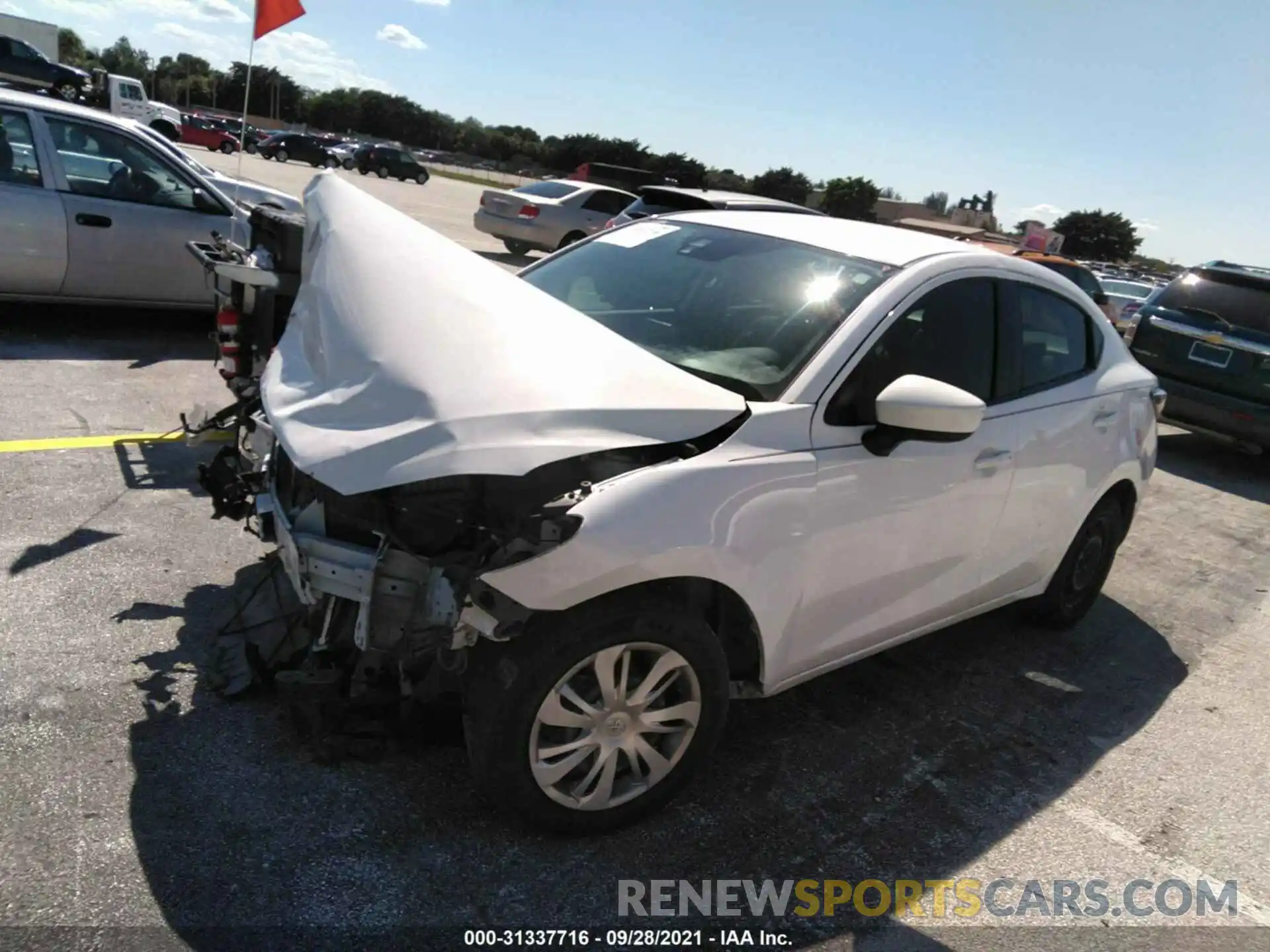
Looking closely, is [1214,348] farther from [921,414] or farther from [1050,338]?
[921,414]

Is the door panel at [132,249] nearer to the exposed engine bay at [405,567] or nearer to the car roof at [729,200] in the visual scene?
the exposed engine bay at [405,567]

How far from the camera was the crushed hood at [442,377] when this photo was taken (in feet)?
7.76

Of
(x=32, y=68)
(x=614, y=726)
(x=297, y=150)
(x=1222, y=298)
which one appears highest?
(x=32, y=68)

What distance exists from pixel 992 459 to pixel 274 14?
16.3ft

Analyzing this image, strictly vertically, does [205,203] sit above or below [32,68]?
below

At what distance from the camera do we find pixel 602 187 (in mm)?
18203

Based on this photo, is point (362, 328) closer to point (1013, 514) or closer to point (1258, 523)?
point (1013, 514)

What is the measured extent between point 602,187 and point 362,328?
638 inches

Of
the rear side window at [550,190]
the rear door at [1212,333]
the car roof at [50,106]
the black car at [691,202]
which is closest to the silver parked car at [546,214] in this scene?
the rear side window at [550,190]

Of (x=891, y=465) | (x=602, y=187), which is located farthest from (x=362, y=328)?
(x=602, y=187)

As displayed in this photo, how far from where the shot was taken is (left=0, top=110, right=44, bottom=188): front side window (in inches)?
261

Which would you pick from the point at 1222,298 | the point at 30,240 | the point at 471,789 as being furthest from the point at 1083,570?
the point at 30,240

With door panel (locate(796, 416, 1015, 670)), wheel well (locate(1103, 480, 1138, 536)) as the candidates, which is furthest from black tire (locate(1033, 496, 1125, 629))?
door panel (locate(796, 416, 1015, 670))

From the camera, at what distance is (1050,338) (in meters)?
4.16
